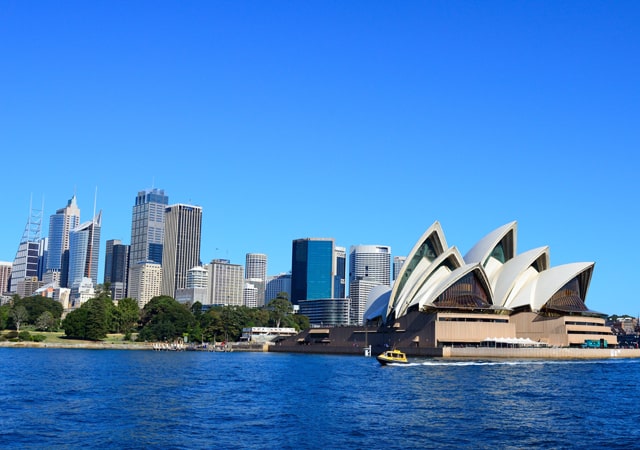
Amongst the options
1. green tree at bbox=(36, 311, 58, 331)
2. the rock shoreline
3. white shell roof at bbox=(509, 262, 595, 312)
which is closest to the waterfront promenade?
white shell roof at bbox=(509, 262, 595, 312)

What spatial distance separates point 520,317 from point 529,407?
71.4 m

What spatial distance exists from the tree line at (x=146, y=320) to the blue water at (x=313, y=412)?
9155 centimetres

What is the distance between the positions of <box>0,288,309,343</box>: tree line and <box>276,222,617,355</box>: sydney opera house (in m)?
50.3

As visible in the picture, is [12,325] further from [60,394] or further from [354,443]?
[354,443]

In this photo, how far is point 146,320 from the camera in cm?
16712

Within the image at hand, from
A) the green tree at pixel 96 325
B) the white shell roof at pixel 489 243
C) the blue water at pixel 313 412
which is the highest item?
the white shell roof at pixel 489 243

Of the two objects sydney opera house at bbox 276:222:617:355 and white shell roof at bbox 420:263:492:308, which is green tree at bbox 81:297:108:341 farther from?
white shell roof at bbox 420:263:492:308

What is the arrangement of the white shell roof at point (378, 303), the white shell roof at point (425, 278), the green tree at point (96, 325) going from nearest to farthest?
the white shell roof at point (425, 278) < the white shell roof at point (378, 303) < the green tree at point (96, 325)

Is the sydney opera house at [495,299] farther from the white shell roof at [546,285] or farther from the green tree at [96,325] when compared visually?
the green tree at [96,325]

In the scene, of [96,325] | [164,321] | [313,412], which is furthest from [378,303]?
[313,412]

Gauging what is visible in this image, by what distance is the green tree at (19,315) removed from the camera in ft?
537

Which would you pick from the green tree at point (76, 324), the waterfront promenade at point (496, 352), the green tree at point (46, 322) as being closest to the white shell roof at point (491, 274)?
the waterfront promenade at point (496, 352)

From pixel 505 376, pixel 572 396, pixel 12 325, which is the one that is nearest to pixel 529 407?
pixel 572 396

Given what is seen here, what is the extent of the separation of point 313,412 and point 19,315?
472ft
